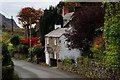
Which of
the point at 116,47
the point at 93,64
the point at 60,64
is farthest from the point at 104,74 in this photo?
the point at 60,64

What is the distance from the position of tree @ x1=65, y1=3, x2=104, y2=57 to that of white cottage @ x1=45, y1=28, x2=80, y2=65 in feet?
11.9

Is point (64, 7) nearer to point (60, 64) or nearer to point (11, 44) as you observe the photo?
point (11, 44)

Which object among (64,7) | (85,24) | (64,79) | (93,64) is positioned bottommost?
(64,79)

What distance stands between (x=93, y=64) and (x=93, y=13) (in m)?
3.63

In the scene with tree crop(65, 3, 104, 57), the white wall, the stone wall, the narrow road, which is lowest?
the narrow road

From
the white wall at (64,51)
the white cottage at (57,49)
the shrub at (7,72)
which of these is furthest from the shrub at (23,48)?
the shrub at (7,72)

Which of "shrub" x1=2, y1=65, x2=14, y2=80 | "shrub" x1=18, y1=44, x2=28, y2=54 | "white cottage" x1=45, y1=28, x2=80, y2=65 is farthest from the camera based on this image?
"shrub" x1=18, y1=44, x2=28, y2=54

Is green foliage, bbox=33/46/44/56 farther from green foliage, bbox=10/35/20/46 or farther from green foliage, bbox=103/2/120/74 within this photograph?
green foliage, bbox=103/2/120/74

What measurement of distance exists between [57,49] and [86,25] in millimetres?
7464

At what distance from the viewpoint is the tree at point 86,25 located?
14.0m

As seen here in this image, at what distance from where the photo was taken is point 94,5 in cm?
1528

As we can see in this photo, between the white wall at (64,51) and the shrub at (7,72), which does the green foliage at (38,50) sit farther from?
the shrub at (7,72)

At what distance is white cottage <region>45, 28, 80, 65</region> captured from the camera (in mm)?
20038

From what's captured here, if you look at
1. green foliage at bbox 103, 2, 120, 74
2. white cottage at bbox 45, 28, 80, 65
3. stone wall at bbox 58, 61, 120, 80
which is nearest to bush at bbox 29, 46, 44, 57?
white cottage at bbox 45, 28, 80, 65
